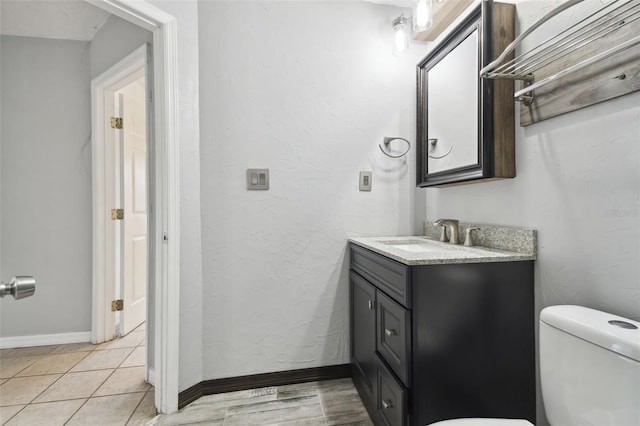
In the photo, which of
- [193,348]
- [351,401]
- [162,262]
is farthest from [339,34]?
[351,401]

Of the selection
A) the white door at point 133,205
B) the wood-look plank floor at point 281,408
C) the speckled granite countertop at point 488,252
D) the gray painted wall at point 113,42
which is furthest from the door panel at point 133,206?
the speckled granite countertop at point 488,252

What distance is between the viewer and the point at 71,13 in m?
2.00

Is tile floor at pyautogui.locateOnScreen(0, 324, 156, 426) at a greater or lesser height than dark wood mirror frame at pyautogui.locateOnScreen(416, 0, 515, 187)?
lesser

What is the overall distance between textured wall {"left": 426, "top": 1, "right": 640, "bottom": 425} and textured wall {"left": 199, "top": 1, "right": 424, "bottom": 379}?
0.80 m

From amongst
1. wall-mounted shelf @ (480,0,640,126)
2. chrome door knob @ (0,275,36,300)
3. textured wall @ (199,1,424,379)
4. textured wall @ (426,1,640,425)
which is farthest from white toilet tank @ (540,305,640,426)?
chrome door knob @ (0,275,36,300)

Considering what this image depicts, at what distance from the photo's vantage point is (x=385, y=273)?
4.20 feet

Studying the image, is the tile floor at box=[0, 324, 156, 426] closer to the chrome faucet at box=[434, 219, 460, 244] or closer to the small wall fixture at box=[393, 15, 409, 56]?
the chrome faucet at box=[434, 219, 460, 244]

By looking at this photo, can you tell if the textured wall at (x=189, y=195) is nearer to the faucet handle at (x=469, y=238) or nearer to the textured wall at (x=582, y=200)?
the faucet handle at (x=469, y=238)

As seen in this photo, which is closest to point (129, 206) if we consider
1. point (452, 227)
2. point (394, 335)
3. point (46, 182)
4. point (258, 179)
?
point (46, 182)

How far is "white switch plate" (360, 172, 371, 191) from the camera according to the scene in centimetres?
187

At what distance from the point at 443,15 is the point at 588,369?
1774 millimetres

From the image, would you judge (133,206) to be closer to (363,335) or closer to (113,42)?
(113,42)

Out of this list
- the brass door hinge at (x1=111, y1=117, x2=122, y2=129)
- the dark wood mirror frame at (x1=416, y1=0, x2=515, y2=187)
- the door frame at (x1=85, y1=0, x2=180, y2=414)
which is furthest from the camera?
the brass door hinge at (x1=111, y1=117, x2=122, y2=129)

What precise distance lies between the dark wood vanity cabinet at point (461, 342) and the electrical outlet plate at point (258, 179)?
908mm
